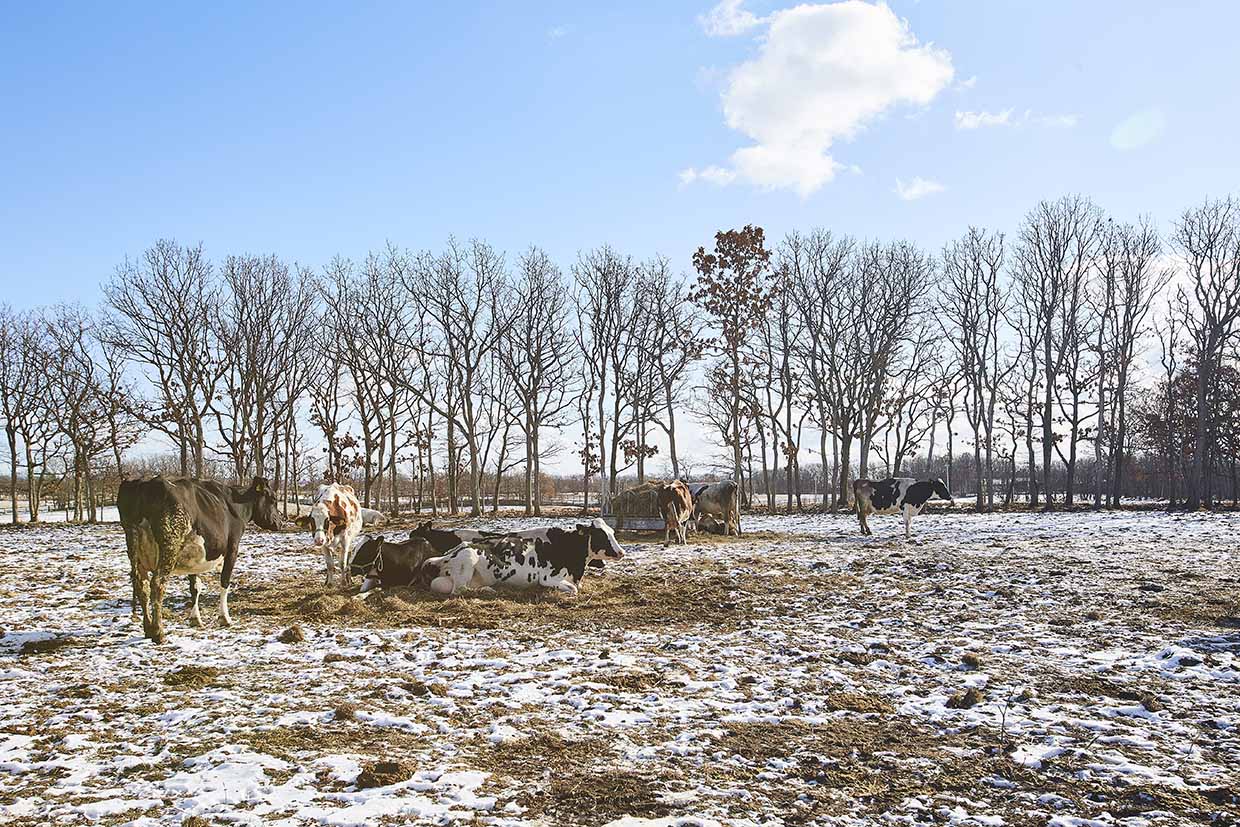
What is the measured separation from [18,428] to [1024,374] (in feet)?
153

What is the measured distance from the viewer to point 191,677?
6.81 metres

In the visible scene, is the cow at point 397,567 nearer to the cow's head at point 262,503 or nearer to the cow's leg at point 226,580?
the cow's head at point 262,503

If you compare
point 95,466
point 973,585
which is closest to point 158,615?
point 973,585

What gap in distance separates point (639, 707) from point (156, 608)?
560 centimetres

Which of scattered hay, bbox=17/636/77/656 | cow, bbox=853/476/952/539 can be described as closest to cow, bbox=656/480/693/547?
cow, bbox=853/476/952/539

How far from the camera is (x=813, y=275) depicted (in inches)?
1574

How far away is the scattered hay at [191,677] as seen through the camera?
6.67 m

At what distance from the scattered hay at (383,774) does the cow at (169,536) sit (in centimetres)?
481

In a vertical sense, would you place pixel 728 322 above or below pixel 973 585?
above

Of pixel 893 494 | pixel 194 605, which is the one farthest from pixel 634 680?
pixel 893 494

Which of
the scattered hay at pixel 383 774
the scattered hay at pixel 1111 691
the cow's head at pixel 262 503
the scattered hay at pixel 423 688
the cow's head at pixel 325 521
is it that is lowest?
the scattered hay at pixel 1111 691

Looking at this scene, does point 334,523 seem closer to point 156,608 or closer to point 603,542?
point 156,608

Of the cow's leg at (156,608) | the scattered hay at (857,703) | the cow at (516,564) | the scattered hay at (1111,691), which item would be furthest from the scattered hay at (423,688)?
the scattered hay at (1111,691)

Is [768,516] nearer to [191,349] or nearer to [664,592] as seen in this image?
[664,592]
